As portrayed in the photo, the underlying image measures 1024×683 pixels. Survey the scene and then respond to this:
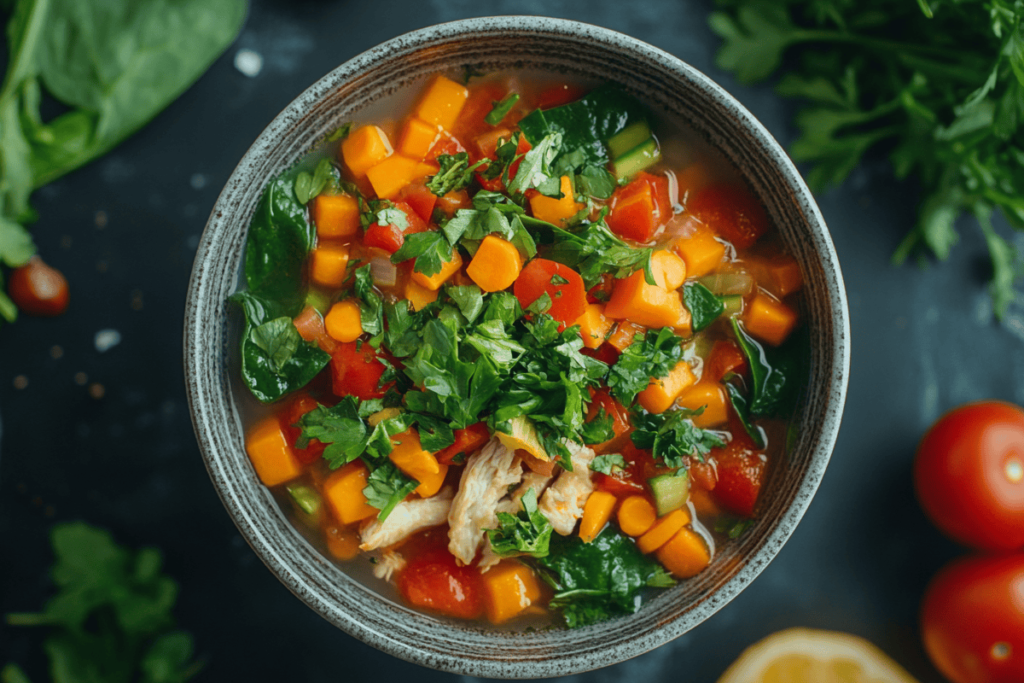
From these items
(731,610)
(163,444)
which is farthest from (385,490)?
(731,610)

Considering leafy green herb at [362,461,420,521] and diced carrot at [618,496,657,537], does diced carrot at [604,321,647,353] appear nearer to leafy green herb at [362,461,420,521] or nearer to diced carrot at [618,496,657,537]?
diced carrot at [618,496,657,537]

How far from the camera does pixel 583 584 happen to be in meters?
2.25

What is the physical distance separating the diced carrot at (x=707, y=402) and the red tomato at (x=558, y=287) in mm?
470

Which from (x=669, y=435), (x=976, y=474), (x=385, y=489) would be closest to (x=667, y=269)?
(x=669, y=435)

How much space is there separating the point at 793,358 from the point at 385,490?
1.34 metres

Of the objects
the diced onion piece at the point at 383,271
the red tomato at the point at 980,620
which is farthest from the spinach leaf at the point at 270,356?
the red tomato at the point at 980,620

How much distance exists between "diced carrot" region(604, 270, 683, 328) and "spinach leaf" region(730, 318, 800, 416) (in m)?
0.28

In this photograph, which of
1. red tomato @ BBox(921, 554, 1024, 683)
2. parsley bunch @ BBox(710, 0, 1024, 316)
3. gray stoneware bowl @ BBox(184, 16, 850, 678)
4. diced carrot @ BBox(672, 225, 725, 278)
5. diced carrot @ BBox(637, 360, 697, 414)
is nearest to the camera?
gray stoneware bowl @ BBox(184, 16, 850, 678)

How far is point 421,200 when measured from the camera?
2154 millimetres

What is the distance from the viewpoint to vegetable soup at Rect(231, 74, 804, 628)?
2.08 metres

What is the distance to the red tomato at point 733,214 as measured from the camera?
7.54 feet

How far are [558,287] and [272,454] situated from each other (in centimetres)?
102

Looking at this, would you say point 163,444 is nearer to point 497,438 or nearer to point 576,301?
point 497,438

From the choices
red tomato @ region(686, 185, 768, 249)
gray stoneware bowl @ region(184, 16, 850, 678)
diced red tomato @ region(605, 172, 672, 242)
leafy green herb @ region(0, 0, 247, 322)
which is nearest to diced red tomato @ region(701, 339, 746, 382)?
gray stoneware bowl @ region(184, 16, 850, 678)
